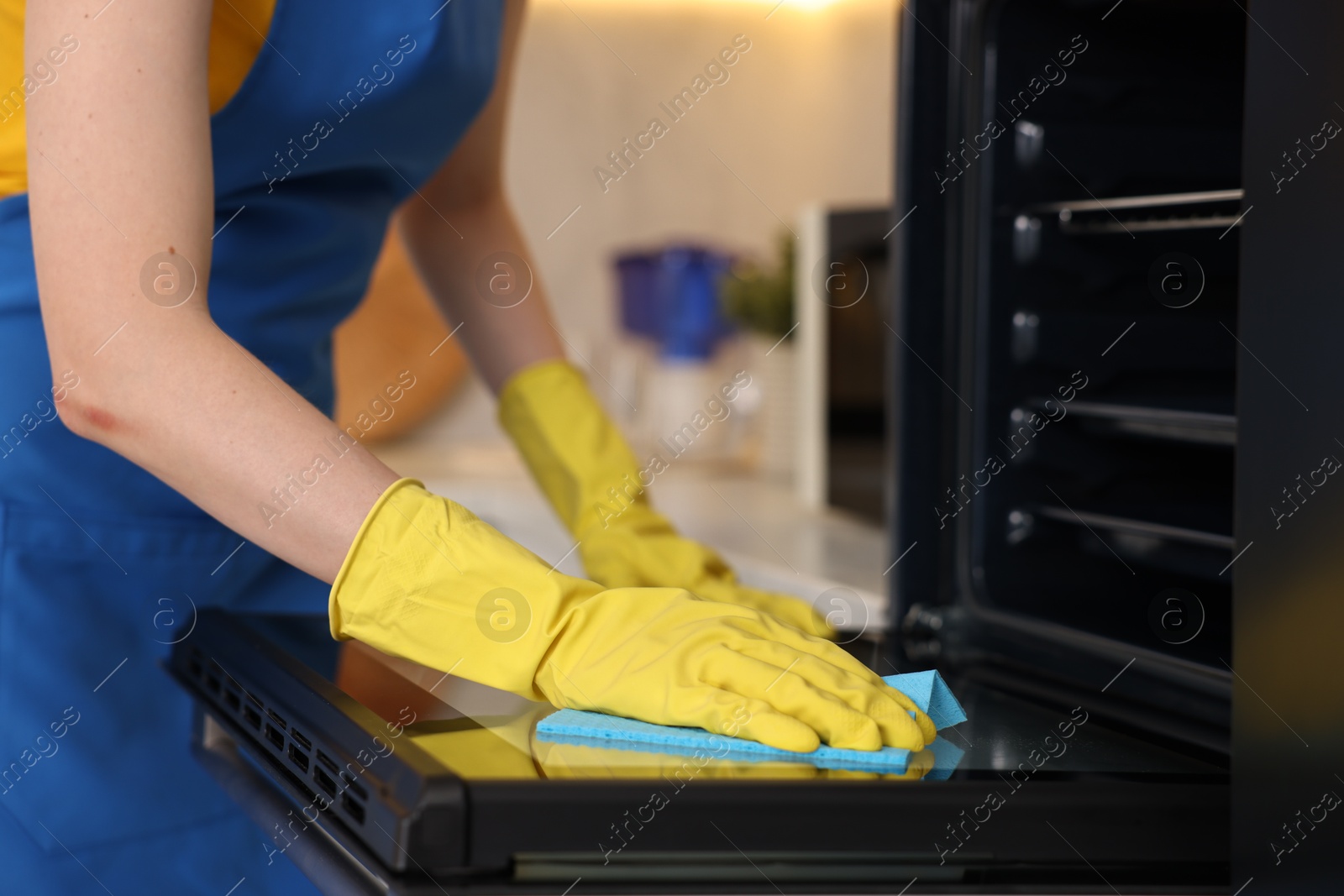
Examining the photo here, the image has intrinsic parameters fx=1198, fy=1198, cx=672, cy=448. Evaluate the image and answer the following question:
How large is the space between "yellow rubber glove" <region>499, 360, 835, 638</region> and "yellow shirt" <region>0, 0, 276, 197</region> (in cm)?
42

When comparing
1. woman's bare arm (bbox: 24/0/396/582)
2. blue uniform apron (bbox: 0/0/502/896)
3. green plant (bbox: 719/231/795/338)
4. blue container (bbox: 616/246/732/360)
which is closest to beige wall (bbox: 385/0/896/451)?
blue container (bbox: 616/246/732/360)

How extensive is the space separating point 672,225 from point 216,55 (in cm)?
197

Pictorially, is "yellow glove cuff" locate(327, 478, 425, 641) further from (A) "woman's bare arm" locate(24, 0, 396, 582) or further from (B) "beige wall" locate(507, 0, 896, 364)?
(B) "beige wall" locate(507, 0, 896, 364)

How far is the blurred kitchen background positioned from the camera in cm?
237

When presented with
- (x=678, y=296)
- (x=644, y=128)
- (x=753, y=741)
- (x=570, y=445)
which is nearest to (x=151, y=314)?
(x=753, y=741)

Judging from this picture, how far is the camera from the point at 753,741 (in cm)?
62

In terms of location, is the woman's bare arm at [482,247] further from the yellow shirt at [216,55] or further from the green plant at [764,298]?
the green plant at [764,298]

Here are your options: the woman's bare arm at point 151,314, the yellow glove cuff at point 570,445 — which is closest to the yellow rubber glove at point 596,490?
the yellow glove cuff at point 570,445

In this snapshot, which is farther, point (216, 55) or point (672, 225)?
point (672, 225)

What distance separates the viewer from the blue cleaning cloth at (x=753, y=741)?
60cm

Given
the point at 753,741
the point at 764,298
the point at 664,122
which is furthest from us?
the point at 664,122

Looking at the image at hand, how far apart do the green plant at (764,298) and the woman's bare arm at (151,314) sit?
1557mm

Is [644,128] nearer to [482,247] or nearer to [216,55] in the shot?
[482,247]

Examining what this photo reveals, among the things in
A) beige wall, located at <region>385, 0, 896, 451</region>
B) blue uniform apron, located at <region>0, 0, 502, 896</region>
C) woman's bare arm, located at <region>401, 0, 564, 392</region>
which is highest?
beige wall, located at <region>385, 0, 896, 451</region>
